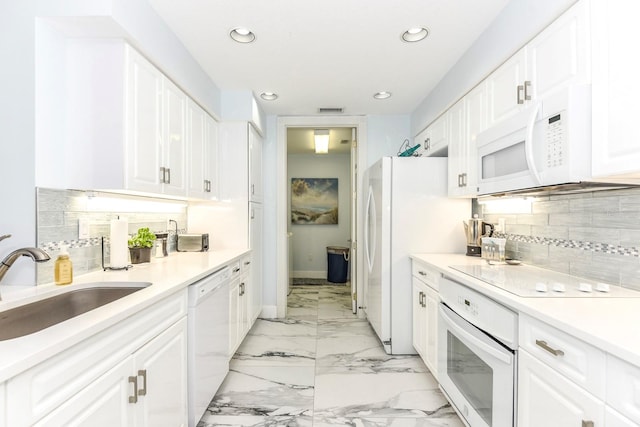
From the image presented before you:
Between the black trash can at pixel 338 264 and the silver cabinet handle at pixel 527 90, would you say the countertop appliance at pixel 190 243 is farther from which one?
the black trash can at pixel 338 264

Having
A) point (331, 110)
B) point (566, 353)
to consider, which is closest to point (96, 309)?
point (566, 353)

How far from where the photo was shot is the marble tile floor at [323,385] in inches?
80.4

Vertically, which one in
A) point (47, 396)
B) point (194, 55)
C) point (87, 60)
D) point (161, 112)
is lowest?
point (47, 396)

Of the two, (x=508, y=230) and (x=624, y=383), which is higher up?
(x=508, y=230)

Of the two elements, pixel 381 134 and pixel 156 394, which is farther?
pixel 381 134

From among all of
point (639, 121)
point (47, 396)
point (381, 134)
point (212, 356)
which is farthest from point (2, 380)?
point (381, 134)

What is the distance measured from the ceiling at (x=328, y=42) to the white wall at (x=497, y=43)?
0.06 meters

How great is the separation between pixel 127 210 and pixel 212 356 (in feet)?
3.63

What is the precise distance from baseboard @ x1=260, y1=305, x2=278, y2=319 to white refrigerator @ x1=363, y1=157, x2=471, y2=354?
1430mm

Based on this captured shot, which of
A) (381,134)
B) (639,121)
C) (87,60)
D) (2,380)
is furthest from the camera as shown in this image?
(381,134)

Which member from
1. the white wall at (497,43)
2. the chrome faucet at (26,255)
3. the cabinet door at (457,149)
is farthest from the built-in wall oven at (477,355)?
the chrome faucet at (26,255)

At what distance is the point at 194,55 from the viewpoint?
2514 mm

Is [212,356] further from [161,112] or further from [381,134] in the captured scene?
[381,134]

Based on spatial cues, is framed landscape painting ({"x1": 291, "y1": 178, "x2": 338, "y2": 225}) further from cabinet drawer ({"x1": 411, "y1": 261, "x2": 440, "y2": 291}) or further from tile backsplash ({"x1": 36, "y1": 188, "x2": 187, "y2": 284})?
tile backsplash ({"x1": 36, "y1": 188, "x2": 187, "y2": 284})
